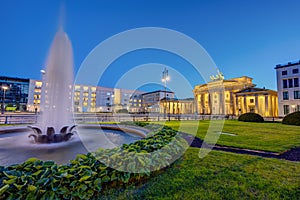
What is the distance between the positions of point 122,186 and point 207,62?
314 inches

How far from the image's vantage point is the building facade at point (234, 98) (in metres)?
45.8

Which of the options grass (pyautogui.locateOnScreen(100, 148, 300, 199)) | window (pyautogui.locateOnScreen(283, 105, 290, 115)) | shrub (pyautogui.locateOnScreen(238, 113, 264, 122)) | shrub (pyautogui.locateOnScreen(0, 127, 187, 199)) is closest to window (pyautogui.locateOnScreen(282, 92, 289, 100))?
window (pyautogui.locateOnScreen(283, 105, 290, 115))

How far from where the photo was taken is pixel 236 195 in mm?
3041

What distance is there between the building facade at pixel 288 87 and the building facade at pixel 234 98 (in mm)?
5633

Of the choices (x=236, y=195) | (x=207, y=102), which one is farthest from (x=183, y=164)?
(x=207, y=102)

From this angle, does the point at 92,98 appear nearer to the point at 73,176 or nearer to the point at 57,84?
the point at 57,84

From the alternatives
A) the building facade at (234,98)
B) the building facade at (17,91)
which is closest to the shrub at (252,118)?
the building facade at (234,98)

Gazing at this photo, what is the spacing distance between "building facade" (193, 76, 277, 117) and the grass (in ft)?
164

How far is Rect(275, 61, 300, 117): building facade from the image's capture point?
36.0 m

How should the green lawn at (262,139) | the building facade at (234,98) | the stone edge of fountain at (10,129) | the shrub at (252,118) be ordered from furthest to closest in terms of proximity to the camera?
the building facade at (234,98) → the shrub at (252,118) → the stone edge of fountain at (10,129) → the green lawn at (262,139)

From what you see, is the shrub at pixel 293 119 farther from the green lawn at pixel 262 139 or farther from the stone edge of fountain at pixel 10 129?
the stone edge of fountain at pixel 10 129

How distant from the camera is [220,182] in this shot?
358cm

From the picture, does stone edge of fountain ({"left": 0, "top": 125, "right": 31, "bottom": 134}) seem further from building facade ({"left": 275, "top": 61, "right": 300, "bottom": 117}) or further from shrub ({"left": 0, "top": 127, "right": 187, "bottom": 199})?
building facade ({"left": 275, "top": 61, "right": 300, "bottom": 117})

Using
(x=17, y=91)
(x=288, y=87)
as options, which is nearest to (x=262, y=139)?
(x=288, y=87)
